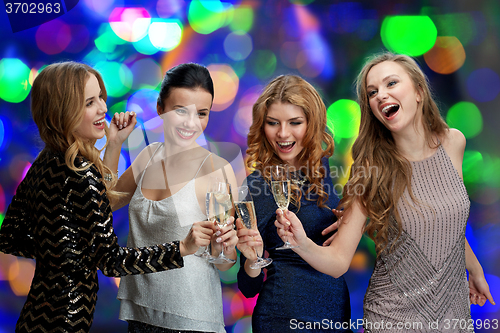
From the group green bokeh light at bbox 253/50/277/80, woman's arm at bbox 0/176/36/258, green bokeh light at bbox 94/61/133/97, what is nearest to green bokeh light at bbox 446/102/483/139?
green bokeh light at bbox 253/50/277/80

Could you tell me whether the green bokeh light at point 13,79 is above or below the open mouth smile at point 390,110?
above

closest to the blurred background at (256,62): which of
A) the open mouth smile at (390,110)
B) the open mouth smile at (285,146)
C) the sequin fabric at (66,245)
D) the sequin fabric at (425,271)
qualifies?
the open mouth smile at (285,146)

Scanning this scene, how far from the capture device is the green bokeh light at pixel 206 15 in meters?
3.46

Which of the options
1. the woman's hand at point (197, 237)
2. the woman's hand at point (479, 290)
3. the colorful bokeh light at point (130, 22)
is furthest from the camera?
the colorful bokeh light at point (130, 22)

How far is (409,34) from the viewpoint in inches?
134

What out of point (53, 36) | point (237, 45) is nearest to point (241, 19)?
point (237, 45)

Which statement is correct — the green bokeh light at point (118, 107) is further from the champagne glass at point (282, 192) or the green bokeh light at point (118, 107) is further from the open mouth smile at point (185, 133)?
the champagne glass at point (282, 192)

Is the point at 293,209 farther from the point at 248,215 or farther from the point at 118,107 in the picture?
the point at 118,107

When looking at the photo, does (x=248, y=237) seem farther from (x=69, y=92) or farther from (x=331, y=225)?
(x=69, y=92)

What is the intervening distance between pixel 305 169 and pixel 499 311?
8.01 feet

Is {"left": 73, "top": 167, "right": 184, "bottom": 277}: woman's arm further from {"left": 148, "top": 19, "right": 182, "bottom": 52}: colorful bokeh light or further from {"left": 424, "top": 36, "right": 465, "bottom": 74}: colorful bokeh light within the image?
{"left": 424, "top": 36, "right": 465, "bottom": 74}: colorful bokeh light

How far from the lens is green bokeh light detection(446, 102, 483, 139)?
131 inches

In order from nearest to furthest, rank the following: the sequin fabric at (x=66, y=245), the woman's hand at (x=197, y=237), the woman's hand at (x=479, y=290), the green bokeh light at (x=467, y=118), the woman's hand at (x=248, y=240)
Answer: the sequin fabric at (x=66, y=245) < the woman's hand at (x=197, y=237) < the woman's hand at (x=248, y=240) < the woman's hand at (x=479, y=290) < the green bokeh light at (x=467, y=118)

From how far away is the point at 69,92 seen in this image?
59.9 inches
